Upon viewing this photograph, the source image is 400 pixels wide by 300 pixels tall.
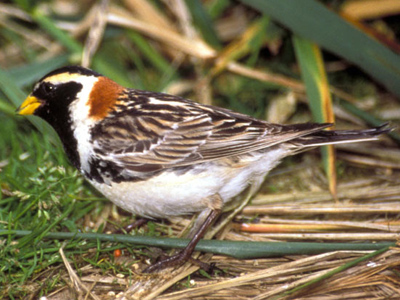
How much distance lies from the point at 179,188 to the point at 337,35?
7.05 feet

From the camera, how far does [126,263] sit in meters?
4.07

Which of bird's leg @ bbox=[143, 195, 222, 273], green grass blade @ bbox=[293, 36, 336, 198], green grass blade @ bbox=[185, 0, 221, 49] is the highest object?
green grass blade @ bbox=[185, 0, 221, 49]

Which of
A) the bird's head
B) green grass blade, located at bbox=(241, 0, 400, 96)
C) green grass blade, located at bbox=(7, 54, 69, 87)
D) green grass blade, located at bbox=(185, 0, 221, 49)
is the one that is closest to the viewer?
the bird's head

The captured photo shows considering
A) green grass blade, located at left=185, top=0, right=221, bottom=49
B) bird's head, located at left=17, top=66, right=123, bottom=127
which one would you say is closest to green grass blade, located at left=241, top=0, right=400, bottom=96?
Answer: green grass blade, located at left=185, top=0, right=221, bottom=49

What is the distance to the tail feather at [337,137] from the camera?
13.1 ft

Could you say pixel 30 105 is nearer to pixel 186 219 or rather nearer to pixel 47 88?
pixel 47 88

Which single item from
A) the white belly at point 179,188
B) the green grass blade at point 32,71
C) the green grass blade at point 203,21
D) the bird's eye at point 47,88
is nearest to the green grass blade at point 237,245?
the white belly at point 179,188

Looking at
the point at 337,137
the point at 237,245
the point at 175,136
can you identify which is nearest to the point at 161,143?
the point at 175,136

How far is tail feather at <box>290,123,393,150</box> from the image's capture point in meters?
3.98

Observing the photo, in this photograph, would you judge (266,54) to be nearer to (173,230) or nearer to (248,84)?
(248,84)

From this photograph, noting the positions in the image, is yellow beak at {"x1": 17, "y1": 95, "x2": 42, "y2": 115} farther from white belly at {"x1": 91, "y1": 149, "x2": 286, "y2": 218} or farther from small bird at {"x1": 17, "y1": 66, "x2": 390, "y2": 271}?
white belly at {"x1": 91, "y1": 149, "x2": 286, "y2": 218}

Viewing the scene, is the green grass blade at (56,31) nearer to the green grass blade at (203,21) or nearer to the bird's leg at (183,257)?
the green grass blade at (203,21)

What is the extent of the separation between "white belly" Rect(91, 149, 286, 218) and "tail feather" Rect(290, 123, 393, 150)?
37 centimetres

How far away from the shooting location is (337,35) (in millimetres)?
4906
